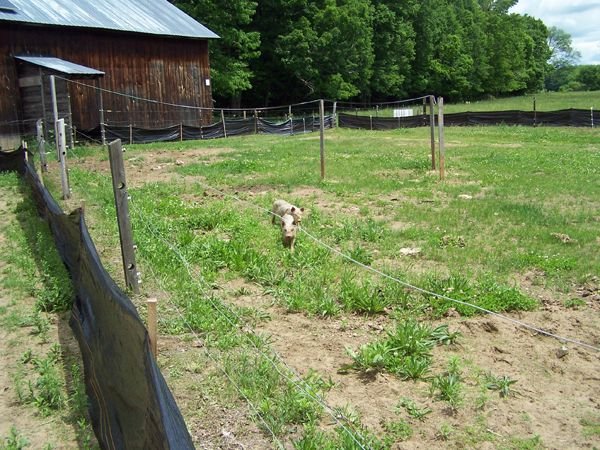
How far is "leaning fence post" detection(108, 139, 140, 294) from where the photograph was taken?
19.7 feet

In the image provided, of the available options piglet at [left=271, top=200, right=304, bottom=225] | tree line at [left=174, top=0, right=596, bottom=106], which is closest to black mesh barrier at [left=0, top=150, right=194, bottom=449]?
piglet at [left=271, top=200, right=304, bottom=225]

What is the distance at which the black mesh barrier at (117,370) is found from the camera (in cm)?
279

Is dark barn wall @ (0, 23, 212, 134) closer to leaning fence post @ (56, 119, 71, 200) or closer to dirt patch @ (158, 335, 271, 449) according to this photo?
leaning fence post @ (56, 119, 71, 200)

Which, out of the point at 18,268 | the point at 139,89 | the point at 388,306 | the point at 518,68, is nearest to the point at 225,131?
the point at 139,89

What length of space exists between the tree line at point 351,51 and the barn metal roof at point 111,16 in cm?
1177

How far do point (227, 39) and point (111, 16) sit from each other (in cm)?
1761

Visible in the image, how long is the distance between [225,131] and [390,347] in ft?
92.7

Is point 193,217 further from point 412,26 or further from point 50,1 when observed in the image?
point 412,26

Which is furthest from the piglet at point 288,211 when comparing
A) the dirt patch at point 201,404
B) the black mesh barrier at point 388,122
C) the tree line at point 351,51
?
the tree line at point 351,51

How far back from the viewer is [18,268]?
7945 millimetres

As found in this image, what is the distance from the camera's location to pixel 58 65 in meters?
24.0

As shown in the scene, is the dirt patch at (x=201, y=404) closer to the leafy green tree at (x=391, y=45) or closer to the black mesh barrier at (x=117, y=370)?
the black mesh barrier at (x=117, y=370)

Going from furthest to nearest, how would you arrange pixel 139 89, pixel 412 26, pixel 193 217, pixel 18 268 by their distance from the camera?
1. pixel 412 26
2. pixel 139 89
3. pixel 193 217
4. pixel 18 268

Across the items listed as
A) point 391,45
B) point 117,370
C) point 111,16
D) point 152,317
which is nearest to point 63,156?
point 152,317
